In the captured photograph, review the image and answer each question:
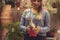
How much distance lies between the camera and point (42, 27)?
1276mm

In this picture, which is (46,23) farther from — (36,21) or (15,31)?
(15,31)

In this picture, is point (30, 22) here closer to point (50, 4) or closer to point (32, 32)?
point (32, 32)

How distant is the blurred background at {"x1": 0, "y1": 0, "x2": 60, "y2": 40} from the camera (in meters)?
1.27

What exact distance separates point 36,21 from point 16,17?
154mm

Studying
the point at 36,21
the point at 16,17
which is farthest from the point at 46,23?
the point at 16,17

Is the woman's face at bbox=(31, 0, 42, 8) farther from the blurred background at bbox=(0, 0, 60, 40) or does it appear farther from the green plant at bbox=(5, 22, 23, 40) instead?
the green plant at bbox=(5, 22, 23, 40)

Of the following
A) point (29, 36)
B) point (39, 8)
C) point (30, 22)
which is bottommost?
point (29, 36)

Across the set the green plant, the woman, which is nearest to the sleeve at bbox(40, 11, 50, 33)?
the woman

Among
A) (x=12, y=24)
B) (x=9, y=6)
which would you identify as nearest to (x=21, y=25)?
(x=12, y=24)

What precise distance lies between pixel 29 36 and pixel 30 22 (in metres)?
0.11

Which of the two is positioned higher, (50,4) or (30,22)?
(50,4)

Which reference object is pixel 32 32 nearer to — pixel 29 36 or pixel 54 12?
pixel 29 36

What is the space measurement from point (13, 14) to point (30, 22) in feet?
0.47

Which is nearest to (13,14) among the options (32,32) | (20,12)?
(20,12)
